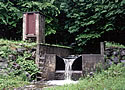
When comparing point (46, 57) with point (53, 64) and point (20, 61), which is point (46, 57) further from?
point (20, 61)

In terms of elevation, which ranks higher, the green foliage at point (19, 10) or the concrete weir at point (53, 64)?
the green foliage at point (19, 10)

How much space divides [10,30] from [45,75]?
8061 mm

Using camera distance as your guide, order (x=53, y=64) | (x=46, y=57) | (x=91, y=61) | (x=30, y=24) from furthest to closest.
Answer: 1. (x=30, y=24)
2. (x=53, y=64)
3. (x=46, y=57)
4. (x=91, y=61)

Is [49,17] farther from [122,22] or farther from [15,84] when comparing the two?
[15,84]

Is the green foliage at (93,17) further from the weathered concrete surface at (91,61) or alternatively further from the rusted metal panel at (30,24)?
the rusted metal panel at (30,24)

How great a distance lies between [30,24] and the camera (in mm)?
10758

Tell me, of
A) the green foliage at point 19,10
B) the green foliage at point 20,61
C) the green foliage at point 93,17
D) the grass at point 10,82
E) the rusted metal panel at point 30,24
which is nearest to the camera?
the grass at point 10,82

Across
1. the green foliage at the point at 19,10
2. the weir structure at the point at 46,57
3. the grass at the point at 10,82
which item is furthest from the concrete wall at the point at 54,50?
the grass at the point at 10,82

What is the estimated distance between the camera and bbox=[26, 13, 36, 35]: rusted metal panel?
34.9 feet

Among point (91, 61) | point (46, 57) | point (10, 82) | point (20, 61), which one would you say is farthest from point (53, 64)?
point (10, 82)

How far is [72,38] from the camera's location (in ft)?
55.4

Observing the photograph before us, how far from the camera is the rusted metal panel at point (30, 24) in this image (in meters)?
10.6

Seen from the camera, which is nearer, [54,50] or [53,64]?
[53,64]

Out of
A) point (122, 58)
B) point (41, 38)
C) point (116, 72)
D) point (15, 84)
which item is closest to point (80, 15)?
point (41, 38)
